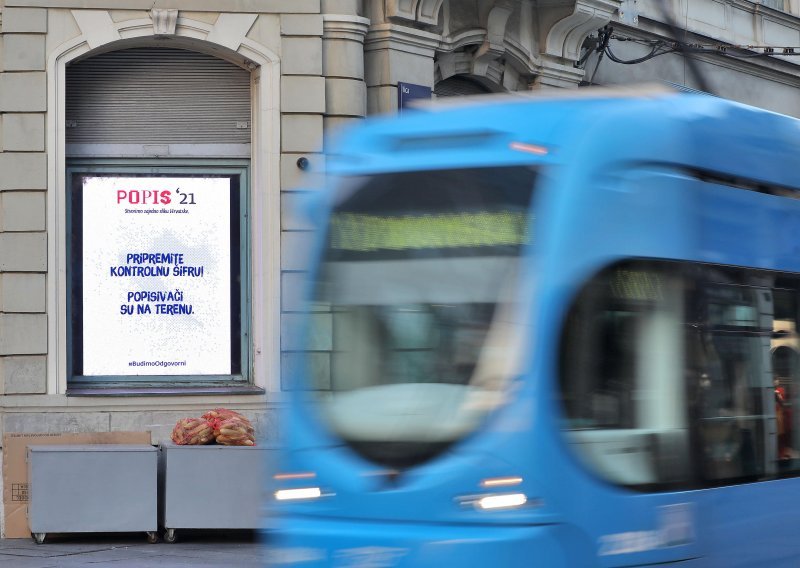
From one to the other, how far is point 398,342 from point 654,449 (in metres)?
1.29

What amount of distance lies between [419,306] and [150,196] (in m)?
8.04

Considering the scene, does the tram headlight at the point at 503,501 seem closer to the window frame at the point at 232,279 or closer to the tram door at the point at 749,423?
the tram door at the point at 749,423

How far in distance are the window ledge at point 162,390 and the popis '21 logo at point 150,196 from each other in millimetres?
1869

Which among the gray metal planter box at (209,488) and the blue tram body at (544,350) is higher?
the blue tram body at (544,350)

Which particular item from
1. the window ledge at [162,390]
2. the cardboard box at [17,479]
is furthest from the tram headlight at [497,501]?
the cardboard box at [17,479]

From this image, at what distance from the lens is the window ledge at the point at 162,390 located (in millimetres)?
13328

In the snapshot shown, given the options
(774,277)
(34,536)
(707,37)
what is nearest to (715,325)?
(774,277)

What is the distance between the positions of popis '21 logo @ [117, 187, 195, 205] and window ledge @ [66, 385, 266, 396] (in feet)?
6.13

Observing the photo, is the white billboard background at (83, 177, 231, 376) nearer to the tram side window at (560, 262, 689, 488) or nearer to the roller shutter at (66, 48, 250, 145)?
the roller shutter at (66, 48, 250, 145)

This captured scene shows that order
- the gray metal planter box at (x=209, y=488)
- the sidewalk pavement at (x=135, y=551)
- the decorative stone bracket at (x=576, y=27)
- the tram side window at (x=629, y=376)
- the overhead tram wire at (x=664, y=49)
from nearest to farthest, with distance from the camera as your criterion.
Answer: the tram side window at (x=629, y=376)
the sidewalk pavement at (x=135, y=551)
the gray metal planter box at (x=209, y=488)
the decorative stone bracket at (x=576, y=27)
the overhead tram wire at (x=664, y=49)

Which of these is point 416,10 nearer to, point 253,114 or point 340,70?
point 340,70

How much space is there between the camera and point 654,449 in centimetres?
640

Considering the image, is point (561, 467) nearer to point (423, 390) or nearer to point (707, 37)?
point (423, 390)

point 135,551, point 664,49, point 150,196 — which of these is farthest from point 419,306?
point 664,49
